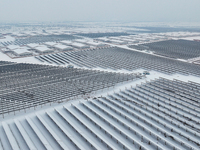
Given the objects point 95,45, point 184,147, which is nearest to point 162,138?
point 184,147

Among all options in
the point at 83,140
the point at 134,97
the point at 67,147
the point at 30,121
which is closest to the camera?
the point at 67,147

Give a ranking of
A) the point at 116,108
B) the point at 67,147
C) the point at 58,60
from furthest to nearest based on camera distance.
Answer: the point at 58,60 < the point at 116,108 < the point at 67,147

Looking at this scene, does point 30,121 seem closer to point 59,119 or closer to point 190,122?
point 59,119

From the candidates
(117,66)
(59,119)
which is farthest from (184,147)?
(117,66)

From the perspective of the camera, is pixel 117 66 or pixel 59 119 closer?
pixel 59 119

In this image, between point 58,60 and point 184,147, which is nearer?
point 184,147

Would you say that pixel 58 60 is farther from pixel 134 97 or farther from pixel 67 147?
pixel 67 147

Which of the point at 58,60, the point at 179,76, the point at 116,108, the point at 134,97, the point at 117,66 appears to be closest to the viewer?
the point at 116,108

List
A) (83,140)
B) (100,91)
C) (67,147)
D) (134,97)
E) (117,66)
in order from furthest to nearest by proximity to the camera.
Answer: (117,66), (100,91), (134,97), (83,140), (67,147)
